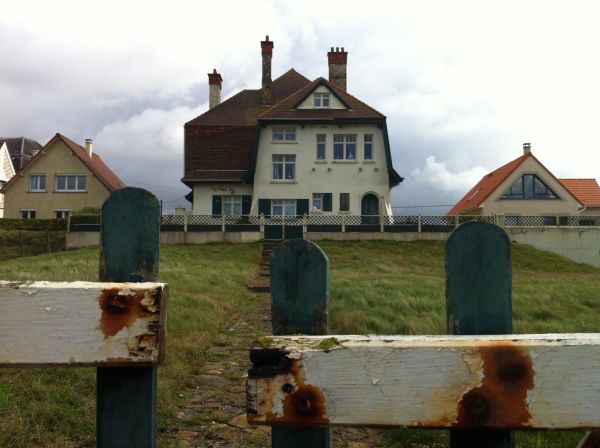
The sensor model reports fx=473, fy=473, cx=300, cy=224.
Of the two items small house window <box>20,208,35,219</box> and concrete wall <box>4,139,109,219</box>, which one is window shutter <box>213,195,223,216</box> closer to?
concrete wall <box>4,139,109,219</box>

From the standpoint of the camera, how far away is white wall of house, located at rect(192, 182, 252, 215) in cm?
2953

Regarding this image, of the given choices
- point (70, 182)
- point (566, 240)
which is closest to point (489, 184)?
point (566, 240)

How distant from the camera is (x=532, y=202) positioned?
3438 cm

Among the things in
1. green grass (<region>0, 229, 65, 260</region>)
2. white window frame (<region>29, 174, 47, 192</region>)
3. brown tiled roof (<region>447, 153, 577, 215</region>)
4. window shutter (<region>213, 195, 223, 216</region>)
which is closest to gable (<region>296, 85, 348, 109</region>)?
window shutter (<region>213, 195, 223, 216</region>)

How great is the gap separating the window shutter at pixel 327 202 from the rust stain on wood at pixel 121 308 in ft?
91.1

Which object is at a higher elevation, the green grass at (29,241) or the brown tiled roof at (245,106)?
the brown tiled roof at (245,106)

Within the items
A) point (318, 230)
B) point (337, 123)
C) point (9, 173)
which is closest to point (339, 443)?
point (318, 230)

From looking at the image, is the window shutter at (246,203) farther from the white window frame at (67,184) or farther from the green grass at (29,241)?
the white window frame at (67,184)

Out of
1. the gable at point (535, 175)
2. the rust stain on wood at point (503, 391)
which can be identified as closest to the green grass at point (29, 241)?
the rust stain on wood at point (503, 391)

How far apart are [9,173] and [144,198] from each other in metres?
51.2

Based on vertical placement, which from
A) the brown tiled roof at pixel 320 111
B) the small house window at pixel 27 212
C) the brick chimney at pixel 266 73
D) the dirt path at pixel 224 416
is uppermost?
the brick chimney at pixel 266 73

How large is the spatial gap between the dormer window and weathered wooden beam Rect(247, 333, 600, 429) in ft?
95.3

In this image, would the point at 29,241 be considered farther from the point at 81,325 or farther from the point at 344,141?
the point at 81,325

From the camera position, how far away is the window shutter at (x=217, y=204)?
29438 millimetres
